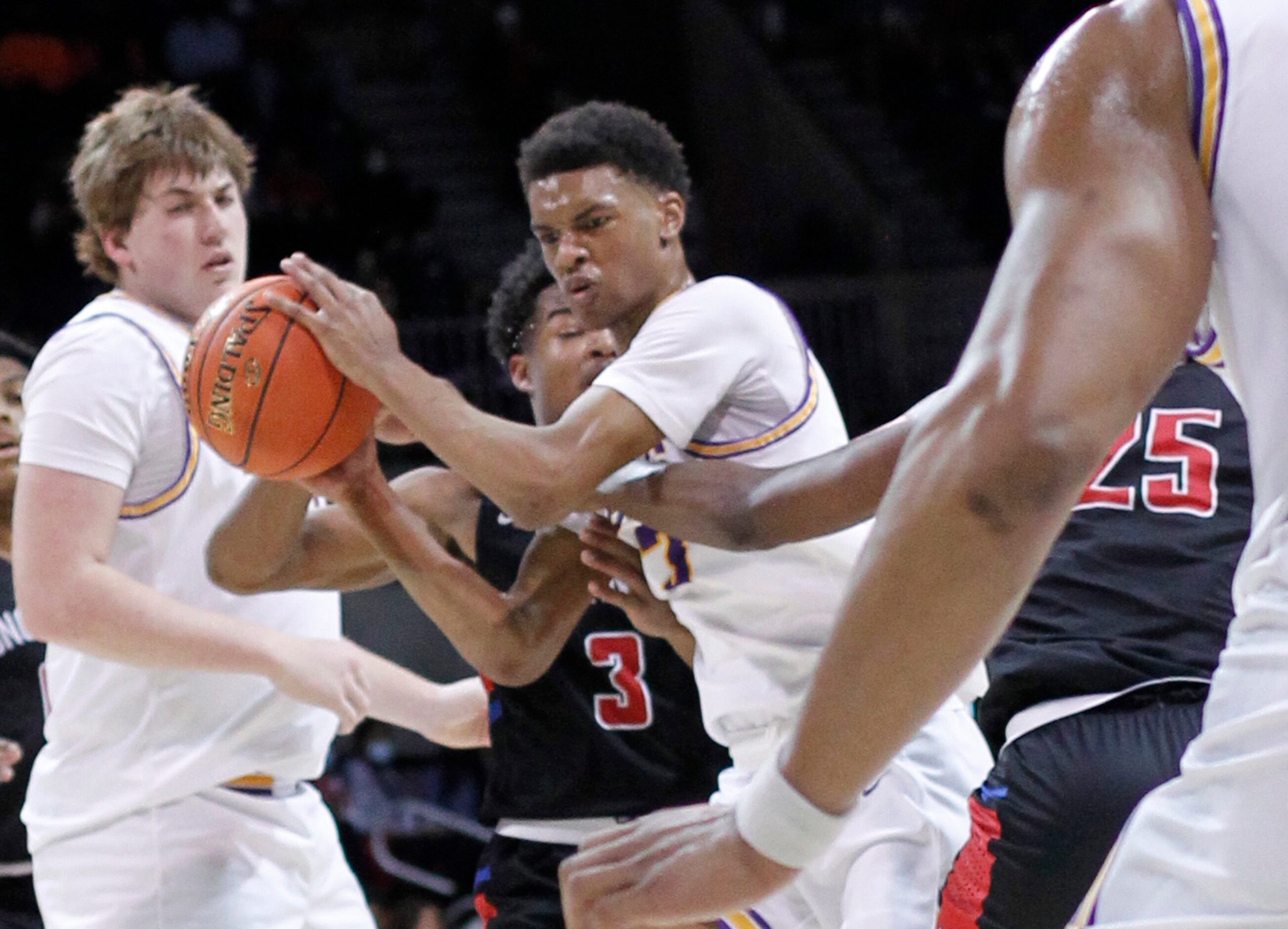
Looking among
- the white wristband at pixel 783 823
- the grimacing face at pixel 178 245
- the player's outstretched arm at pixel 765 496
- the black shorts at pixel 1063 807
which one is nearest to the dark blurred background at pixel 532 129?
the grimacing face at pixel 178 245

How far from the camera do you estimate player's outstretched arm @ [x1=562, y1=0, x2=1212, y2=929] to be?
1.06 metres

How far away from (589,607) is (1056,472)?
9.20 feet

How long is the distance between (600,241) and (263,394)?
31.3 inches

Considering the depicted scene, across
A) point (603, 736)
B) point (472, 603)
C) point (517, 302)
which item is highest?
point (517, 302)

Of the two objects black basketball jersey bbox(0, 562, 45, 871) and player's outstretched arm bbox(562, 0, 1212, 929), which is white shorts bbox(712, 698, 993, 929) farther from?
black basketball jersey bbox(0, 562, 45, 871)

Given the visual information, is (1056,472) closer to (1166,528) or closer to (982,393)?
(982,393)

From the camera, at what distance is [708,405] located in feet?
9.78

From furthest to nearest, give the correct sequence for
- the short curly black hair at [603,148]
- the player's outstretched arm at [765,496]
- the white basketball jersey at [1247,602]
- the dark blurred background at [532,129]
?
the dark blurred background at [532,129]
the short curly black hair at [603,148]
the player's outstretched arm at [765,496]
the white basketball jersey at [1247,602]

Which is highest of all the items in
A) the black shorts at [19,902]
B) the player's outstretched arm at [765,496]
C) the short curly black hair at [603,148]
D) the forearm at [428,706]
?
the short curly black hair at [603,148]

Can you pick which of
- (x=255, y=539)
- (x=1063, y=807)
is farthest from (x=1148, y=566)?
(x=255, y=539)

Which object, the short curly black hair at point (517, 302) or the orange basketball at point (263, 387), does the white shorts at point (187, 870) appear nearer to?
the orange basketball at point (263, 387)

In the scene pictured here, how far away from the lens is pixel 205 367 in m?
3.01

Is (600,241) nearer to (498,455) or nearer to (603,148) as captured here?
(603,148)

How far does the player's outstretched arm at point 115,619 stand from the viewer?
3.11 metres
